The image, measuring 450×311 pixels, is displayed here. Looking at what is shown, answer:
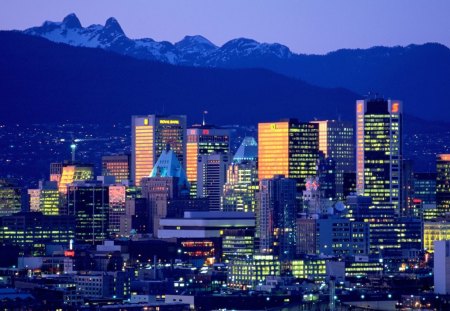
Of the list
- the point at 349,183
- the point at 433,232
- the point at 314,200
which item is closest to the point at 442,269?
the point at 314,200

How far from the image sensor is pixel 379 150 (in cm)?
16862

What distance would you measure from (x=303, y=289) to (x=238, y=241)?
97.4 ft

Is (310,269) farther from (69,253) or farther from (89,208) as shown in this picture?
(89,208)

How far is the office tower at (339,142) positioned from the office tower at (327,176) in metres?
8.23

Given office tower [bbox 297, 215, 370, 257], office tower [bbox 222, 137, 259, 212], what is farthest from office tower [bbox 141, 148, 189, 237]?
office tower [bbox 297, 215, 370, 257]

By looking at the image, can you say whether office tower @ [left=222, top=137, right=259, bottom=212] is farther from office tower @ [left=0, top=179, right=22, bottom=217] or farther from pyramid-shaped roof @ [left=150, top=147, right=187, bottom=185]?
office tower @ [left=0, top=179, right=22, bottom=217]

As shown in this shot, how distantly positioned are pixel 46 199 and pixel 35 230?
1650cm

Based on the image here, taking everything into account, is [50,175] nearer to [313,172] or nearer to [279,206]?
[313,172]

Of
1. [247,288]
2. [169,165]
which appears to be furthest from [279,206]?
[169,165]

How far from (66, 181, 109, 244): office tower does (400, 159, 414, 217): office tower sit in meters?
23.4

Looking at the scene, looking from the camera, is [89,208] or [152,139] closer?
[89,208]

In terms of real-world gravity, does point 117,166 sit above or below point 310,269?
above

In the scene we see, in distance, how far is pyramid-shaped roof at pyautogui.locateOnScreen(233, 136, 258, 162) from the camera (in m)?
182

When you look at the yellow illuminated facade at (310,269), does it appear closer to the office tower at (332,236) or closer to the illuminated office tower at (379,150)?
the office tower at (332,236)
